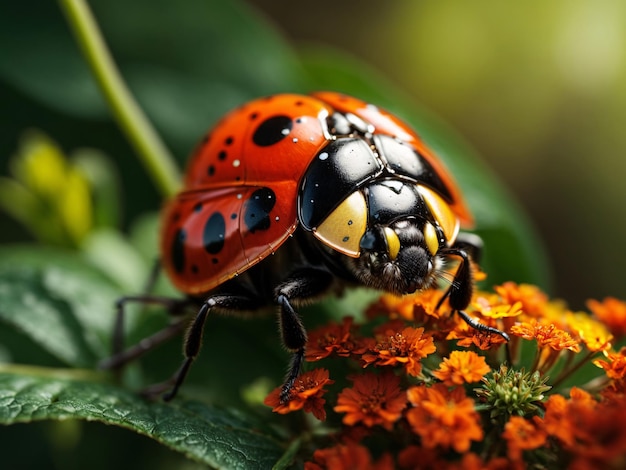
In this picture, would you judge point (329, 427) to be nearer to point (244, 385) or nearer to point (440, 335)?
point (440, 335)

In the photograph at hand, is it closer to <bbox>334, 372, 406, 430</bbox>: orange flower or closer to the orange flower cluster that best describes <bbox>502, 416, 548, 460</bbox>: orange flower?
the orange flower cluster

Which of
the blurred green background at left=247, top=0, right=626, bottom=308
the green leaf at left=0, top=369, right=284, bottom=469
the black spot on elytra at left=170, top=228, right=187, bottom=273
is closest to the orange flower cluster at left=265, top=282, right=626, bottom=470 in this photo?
the green leaf at left=0, top=369, right=284, bottom=469

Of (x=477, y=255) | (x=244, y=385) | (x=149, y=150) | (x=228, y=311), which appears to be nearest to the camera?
(x=228, y=311)

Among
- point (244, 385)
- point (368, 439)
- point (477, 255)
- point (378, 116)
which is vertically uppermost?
point (378, 116)

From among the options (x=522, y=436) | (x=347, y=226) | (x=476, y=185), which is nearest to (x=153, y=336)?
(x=347, y=226)

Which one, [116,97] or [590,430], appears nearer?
[590,430]

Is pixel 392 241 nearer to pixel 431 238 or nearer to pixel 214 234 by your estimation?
pixel 431 238

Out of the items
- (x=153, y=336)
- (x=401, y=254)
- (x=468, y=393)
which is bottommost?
(x=153, y=336)

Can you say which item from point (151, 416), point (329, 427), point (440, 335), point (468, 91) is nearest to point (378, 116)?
point (440, 335)
